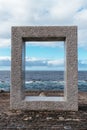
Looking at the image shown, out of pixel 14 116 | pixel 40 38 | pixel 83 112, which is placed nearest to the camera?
pixel 14 116

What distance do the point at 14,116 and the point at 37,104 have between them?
1.49m

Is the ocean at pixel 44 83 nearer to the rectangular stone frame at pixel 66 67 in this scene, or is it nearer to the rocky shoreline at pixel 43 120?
the rectangular stone frame at pixel 66 67

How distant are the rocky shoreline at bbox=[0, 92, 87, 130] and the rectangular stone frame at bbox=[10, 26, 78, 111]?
458 mm

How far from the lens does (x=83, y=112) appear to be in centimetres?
1112

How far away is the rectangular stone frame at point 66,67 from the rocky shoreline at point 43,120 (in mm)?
458

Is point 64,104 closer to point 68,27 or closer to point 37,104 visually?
point 37,104

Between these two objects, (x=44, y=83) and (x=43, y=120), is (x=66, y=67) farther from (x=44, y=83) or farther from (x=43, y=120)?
(x=44, y=83)

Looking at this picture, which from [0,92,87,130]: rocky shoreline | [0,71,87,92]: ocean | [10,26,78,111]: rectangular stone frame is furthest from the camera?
[0,71,87,92]: ocean

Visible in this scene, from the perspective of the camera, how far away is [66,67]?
455 inches

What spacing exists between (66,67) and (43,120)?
274 cm

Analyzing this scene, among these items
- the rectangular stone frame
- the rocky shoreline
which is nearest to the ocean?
the rectangular stone frame

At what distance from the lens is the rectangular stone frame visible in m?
11.5

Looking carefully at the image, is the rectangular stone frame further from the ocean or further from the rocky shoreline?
the ocean

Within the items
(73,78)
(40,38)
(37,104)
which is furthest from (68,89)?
(40,38)
